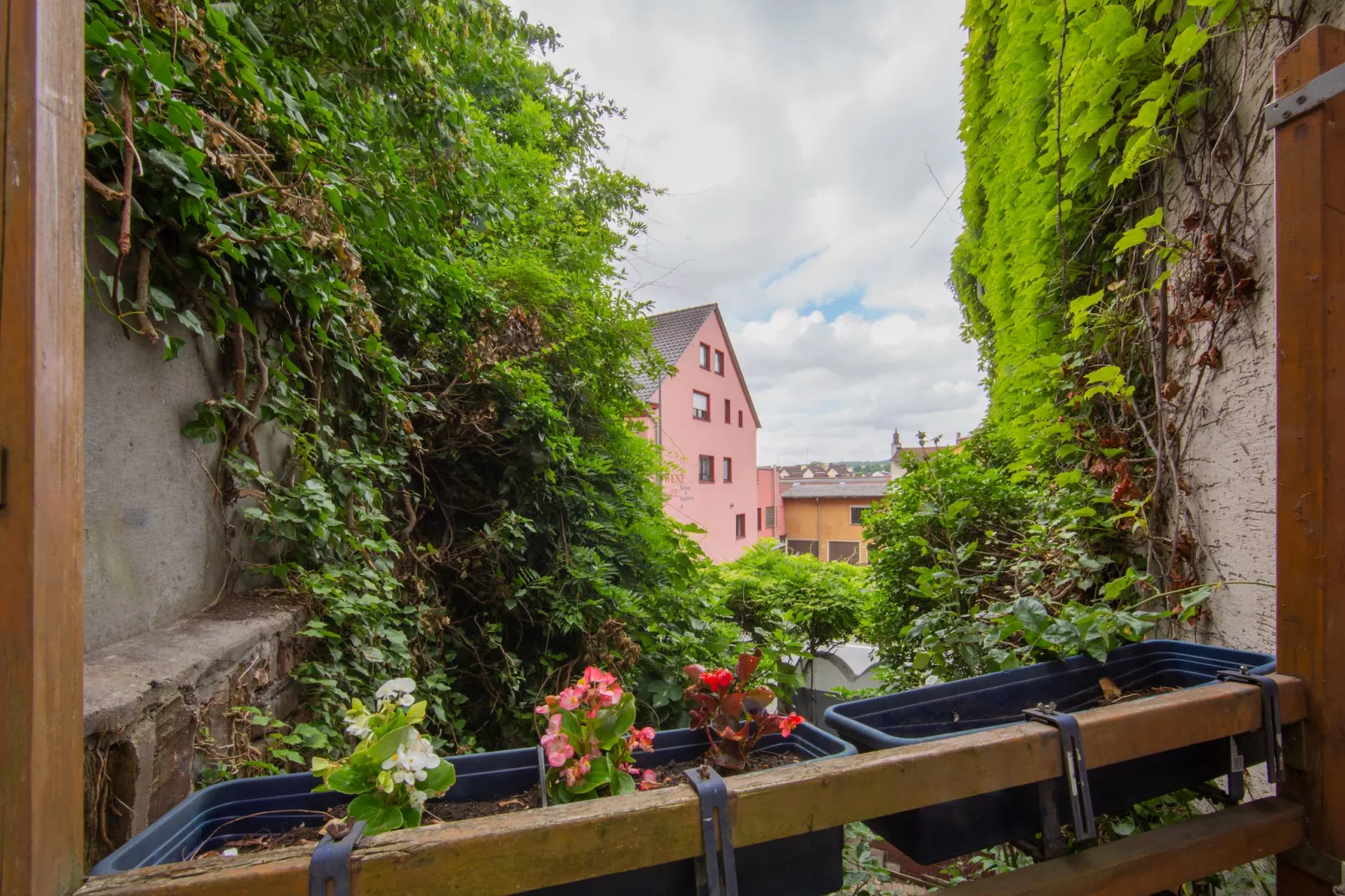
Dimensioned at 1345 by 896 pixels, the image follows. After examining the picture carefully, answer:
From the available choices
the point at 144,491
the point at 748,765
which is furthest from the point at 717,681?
the point at 144,491

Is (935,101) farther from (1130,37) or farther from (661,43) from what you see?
(661,43)

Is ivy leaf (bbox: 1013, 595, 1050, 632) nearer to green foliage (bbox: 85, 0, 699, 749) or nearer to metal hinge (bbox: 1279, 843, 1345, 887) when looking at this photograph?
metal hinge (bbox: 1279, 843, 1345, 887)

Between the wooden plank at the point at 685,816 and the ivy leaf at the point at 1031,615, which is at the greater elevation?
the ivy leaf at the point at 1031,615

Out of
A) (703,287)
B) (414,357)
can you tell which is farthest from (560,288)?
(703,287)

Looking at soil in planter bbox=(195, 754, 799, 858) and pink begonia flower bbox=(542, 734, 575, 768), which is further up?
pink begonia flower bbox=(542, 734, 575, 768)

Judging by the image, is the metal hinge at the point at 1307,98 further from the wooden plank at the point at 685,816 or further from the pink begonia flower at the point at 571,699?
the pink begonia flower at the point at 571,699

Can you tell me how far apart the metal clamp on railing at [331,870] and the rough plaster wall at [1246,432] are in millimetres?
1918

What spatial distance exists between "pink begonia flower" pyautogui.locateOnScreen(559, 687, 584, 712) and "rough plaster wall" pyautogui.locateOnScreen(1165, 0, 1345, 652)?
1.64m

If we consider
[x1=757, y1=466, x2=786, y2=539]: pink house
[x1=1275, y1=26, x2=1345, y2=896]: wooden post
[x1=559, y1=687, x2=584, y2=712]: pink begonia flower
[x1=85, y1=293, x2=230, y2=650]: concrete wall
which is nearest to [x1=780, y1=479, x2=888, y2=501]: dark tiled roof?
[x1=757, y1=466, x2=786, y2=539]: pink house

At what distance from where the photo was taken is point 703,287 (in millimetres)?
4438

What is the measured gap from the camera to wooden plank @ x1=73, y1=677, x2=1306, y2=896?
1.74 ft

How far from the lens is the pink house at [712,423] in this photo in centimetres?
1417

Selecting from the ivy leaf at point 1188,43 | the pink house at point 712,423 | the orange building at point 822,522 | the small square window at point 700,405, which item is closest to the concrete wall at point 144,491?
the ivy leaf at point 1188,43

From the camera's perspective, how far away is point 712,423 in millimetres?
16375
